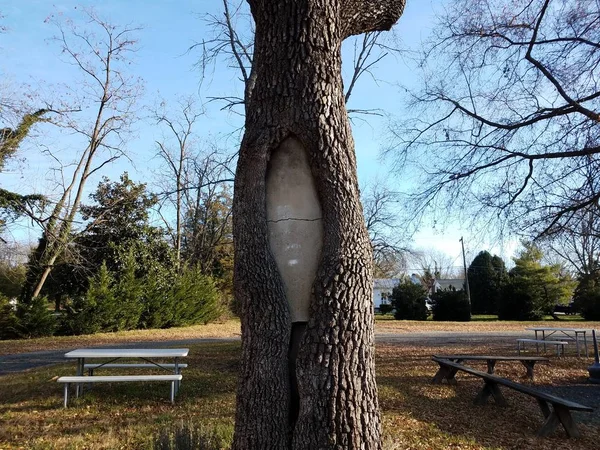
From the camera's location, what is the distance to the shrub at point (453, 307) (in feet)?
103

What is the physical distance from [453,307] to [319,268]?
30090 millimetres

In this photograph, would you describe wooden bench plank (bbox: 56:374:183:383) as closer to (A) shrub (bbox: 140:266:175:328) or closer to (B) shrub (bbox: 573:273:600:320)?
(A) shrub (bbox: 140:266:175:328)

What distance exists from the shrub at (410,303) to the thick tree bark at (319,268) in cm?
2990

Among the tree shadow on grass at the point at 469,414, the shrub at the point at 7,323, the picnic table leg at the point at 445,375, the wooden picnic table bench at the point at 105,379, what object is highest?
the shrub at the point at 7,323

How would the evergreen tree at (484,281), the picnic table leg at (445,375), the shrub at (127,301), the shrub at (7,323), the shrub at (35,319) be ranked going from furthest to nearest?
the evergreen tree at (484,281) → the shrub at (127,301) → the shrub at (35,319) → the shrub at (7,323) → the picnic table leg at (445,375)

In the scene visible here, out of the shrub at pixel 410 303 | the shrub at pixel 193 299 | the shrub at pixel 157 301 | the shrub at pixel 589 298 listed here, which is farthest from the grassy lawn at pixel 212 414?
the shrub at pixel 589 298

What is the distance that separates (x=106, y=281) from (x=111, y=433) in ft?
50.7

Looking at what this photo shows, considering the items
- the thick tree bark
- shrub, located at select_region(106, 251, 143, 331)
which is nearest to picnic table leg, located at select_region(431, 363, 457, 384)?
the thick tree bark

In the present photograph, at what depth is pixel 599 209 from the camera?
10.5 metres

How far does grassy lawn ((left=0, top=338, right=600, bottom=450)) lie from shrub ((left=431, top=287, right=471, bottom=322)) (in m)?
21.6

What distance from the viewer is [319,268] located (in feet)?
11.6

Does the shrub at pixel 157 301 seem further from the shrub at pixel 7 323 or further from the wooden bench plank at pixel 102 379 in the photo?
the wooden bench plank at pixel 102 379

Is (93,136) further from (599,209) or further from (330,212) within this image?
(330,212)

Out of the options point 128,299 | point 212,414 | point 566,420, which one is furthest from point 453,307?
point 212,414
